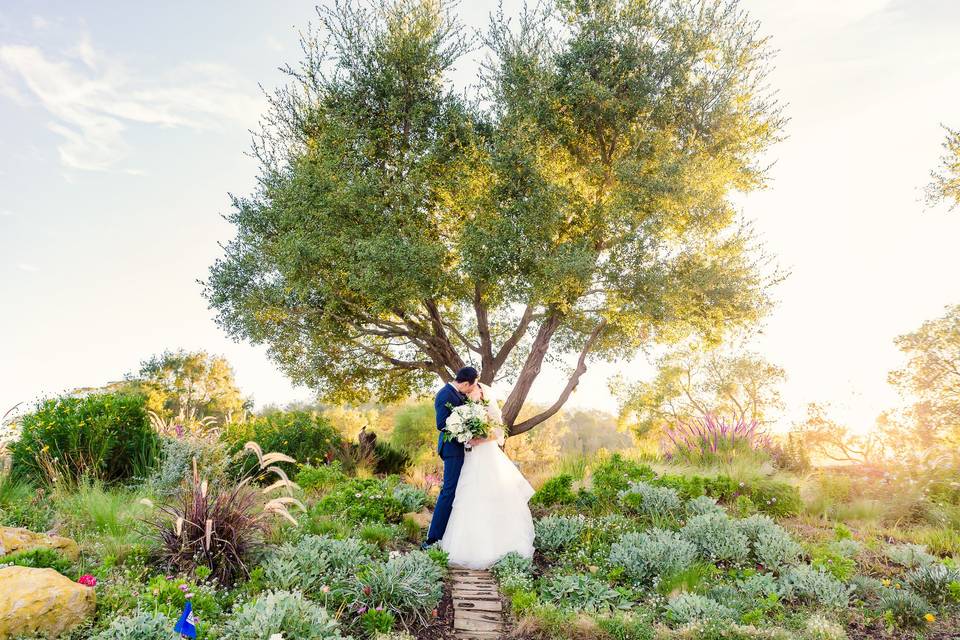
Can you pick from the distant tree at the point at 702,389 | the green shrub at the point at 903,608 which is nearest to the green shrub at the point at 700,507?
the green shrub at the point at 903,608

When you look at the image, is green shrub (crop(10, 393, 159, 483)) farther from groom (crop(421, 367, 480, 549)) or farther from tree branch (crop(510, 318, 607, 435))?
tree branch (crop(510, 318, 607, 435))

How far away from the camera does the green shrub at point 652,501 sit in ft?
30.4

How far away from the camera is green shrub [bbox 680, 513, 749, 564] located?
24.5ft

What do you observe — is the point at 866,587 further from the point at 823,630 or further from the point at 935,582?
the point at 823,630

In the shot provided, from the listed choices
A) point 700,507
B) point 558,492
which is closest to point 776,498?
point 700,507

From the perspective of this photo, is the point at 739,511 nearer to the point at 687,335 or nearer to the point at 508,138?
the point at 687,335

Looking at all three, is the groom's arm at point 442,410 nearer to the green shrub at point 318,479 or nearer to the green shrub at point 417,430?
the green shrub at point 318,479

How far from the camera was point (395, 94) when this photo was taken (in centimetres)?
1591

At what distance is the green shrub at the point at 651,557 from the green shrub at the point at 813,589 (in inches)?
41.8

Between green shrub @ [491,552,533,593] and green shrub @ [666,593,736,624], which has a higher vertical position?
green shrub @ [491,552,533,593]

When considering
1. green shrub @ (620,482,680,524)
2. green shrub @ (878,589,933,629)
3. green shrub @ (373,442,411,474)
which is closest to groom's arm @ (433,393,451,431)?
green shrub @ (620,482,680,524)

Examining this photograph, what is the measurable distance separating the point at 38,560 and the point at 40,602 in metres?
1.02

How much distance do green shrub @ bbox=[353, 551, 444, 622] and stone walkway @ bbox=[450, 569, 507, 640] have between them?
1.07 ft

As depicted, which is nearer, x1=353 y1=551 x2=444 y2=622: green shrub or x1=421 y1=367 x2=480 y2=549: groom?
x1=353 y1=551 x2=444 y2=622: green shrub
